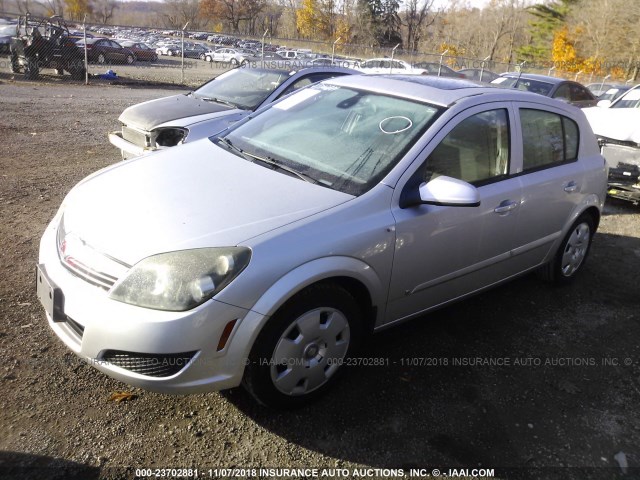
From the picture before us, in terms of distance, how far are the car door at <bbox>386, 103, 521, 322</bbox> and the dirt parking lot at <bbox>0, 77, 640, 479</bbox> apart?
0.43m

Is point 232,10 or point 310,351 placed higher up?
point 232,10

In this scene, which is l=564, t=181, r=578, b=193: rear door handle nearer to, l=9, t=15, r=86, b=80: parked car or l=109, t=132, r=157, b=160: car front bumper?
l=109, t=132, r=157, b=160: car front bumper

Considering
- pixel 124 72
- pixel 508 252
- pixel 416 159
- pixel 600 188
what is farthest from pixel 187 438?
pixel 124 72

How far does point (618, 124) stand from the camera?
23.1ft

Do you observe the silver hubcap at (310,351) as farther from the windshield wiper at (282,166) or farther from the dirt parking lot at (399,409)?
the windshield wiper at (282,166)

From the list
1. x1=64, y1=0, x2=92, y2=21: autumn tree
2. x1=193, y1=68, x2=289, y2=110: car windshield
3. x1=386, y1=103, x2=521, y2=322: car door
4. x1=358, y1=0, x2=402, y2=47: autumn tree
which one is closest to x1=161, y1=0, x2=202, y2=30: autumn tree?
x1=64, y1=0, x2=92, y2=21: autumn tree

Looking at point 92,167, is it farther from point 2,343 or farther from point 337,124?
point 337,124

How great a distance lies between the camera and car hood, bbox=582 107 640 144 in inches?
269

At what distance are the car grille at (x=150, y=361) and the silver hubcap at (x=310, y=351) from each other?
1.48ft

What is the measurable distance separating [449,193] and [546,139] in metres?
1.65

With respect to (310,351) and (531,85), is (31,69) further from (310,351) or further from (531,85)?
(310,351)

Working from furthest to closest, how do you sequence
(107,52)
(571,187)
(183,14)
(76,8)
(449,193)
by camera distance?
(183,14)
(76,8)
(107,52)
(571,187)
(449,193)

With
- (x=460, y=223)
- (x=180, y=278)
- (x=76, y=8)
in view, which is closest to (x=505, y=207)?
(x=460, y=223)

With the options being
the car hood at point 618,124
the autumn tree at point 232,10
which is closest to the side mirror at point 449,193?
the car hood at point 618,124
